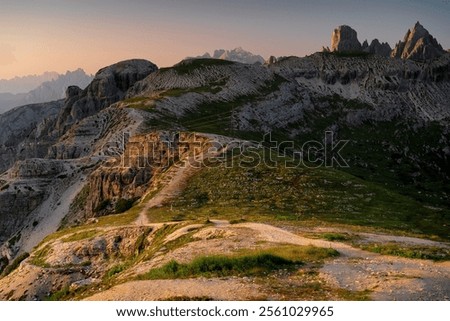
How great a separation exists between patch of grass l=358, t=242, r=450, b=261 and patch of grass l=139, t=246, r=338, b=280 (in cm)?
461

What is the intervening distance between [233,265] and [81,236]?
3257cm

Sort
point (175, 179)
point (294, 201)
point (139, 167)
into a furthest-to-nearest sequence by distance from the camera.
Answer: point (139, 167), point (175, 179), point (294, 201)

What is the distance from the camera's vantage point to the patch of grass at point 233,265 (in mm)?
25172

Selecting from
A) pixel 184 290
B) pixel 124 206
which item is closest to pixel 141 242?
pixel 184 290

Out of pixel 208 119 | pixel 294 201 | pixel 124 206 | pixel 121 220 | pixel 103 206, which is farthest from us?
pixel 208 119

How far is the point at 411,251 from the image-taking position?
28.5 meters

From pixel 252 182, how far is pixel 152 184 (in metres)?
21.4

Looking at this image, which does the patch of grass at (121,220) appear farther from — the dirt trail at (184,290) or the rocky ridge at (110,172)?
the dirt trail at (184,290)

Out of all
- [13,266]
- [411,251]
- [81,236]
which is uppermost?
[411,251]

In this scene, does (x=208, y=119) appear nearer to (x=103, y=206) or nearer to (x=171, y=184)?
(x=103, y=206)

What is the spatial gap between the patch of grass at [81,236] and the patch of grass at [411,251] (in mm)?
33217

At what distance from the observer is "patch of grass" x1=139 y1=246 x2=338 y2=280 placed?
991 inches

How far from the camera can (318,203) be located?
5666cm

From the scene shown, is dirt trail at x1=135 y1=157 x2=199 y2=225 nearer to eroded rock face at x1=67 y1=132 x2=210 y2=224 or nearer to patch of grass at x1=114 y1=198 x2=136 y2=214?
eroded rock face at x1=67 y1=132 x2=210 y2=224
